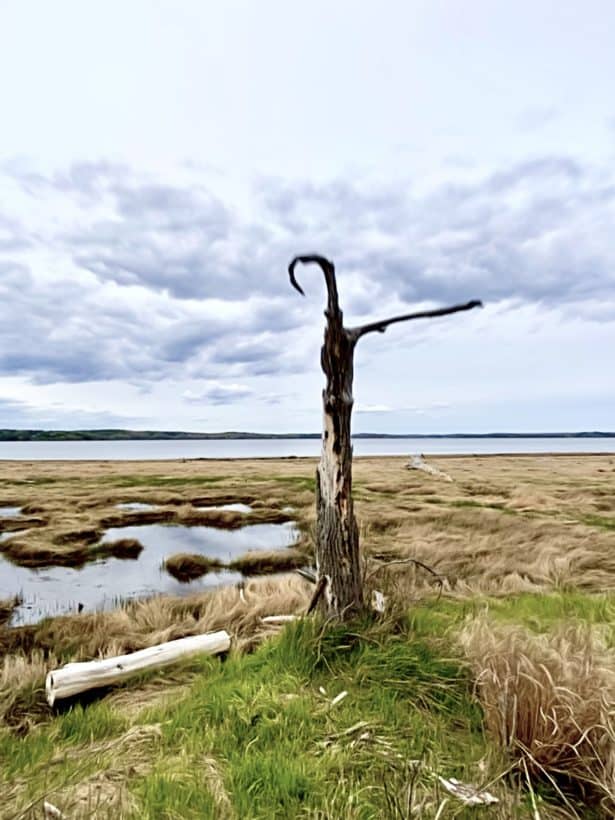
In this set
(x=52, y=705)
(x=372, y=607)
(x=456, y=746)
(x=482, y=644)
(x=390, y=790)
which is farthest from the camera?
(x=372, y=607)

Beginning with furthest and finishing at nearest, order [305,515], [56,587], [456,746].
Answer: [305,515] < [56,587] < [456,746]

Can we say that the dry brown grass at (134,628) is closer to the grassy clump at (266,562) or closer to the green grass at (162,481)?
the grassy clump at (266,562)

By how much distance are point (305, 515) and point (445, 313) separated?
61.8 ft

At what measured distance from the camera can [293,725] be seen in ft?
13.8

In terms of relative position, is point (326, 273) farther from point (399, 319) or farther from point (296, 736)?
point (296, 736)

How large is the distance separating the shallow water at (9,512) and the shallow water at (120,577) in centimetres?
675

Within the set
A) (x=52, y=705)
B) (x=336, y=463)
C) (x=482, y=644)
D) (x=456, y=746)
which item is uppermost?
(x=336, y=463)

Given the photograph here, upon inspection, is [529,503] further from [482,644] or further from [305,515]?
[482,644]

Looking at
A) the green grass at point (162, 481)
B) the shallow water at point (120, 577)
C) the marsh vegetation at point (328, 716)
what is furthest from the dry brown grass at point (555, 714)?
the green grass at point (162, 481)

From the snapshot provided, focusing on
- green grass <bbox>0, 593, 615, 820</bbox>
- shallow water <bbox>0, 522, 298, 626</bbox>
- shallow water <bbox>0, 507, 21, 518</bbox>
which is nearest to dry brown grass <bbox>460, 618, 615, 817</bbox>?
green grass <bbox>0, 593, 615, 820</bbox>

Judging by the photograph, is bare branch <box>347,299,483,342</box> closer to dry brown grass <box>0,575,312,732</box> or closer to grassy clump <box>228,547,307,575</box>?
dry brown grass <box>0,575,312,732</box>

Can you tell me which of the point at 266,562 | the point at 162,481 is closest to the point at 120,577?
the point at 266,562

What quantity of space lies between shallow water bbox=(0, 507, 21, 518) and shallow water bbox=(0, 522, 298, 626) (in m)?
6.75

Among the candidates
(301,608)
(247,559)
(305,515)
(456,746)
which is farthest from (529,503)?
(456,746)
